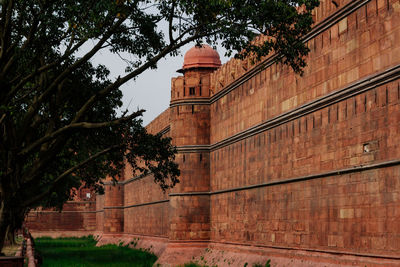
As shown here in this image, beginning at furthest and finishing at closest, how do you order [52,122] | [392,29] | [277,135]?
1. [277,135]
2. [52,122]
3. [392,29]

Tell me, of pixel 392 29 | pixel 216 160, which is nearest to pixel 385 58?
pixel 392 29

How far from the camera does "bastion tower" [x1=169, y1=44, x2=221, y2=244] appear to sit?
22422 millimetres

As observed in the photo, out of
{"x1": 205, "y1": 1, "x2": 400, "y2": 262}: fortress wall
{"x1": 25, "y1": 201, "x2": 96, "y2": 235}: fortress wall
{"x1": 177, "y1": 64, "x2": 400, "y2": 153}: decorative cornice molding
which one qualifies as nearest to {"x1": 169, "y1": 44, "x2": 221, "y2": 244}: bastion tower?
{"x1": 177, "y1": 64, "x2": 400, "y2": 153}: decorative cornice molding

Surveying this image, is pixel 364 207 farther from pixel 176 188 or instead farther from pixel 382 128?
pixel 176 188

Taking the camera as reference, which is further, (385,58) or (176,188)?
(176,188)

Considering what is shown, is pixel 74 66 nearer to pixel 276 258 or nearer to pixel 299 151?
pixel 299 151

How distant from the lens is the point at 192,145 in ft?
74.8

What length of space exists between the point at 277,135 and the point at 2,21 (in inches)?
293

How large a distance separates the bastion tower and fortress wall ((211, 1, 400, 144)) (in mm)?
2515

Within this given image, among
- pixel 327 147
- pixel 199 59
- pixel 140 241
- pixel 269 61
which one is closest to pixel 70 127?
pixel 327 147

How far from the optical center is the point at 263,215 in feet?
58.2

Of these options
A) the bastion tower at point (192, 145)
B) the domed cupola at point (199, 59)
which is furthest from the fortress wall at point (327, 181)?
the domed cupola at point (199, 59)

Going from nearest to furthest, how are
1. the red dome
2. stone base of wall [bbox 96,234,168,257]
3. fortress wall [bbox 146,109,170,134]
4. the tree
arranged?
the tree, the red dome, stone base of wall [bbox 96,234,168,257], fortress wall [bbox 146,109,170,134]

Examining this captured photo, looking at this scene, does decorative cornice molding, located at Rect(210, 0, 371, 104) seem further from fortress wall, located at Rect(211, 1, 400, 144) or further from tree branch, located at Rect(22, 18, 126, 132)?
tree branch, located at Rect(22, 18, 126, 132)
